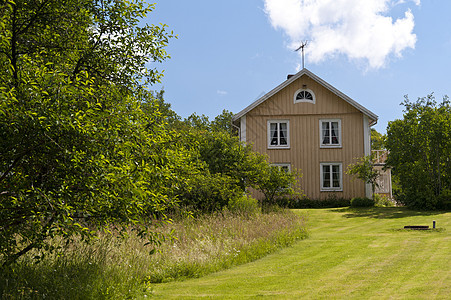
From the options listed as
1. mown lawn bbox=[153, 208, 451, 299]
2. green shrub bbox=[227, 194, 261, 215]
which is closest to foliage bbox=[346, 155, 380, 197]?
green shrub bbox=[227, 194, 261, 215]

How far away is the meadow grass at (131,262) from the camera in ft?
23.0

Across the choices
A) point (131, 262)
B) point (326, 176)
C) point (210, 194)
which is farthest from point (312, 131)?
point (131, 262)

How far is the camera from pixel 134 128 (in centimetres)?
617

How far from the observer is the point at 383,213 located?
21781 millimetres

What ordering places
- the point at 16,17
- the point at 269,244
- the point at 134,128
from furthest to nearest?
the point at 269,244 → the point at 16,17 → the point at 134,128

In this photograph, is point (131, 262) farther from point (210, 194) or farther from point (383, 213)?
point (383, 213)

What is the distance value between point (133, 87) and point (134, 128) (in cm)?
287

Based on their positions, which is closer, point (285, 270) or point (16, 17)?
point (16, 17)

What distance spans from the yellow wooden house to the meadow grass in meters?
13.9

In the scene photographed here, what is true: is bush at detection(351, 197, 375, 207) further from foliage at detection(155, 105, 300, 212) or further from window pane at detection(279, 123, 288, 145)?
foliage at detection(155, 105, 300, 212)

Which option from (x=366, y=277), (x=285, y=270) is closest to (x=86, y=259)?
(x=285, y=270)

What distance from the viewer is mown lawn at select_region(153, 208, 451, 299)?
7258mm

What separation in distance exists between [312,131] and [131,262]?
19740 millimetres

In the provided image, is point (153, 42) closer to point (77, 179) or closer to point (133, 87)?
point (133, 87)
